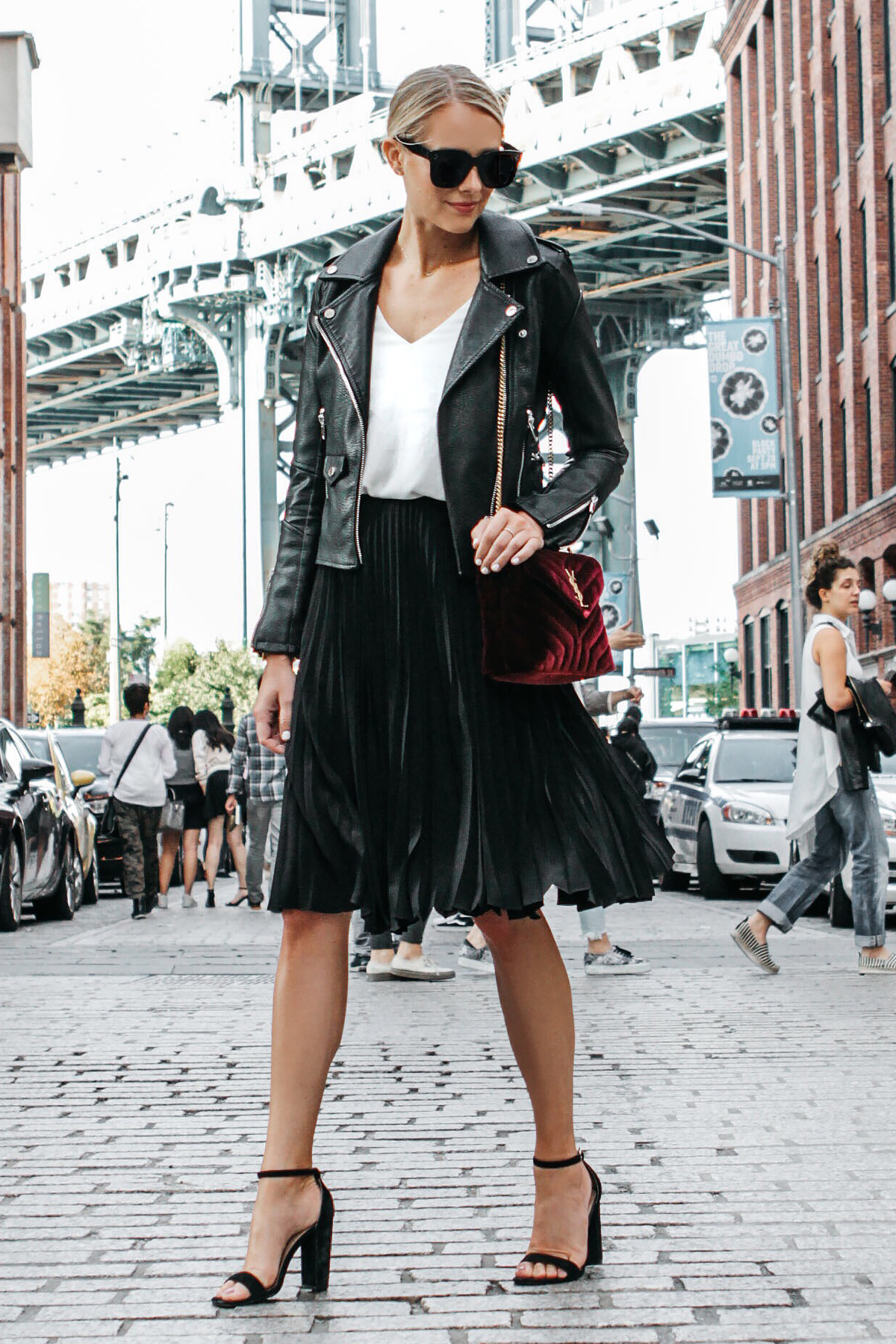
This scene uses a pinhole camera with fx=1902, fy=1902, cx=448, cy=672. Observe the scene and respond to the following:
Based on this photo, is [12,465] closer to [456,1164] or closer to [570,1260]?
[456,1164]

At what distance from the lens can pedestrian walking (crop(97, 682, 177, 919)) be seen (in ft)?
50.9

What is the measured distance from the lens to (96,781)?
66.4 feet

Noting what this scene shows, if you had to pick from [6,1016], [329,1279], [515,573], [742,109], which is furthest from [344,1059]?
[742,109]

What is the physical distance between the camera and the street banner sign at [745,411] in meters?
29.7

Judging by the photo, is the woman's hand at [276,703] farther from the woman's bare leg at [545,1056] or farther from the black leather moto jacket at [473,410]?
the woman's bare leg at [545,1056]

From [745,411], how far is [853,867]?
848 inches

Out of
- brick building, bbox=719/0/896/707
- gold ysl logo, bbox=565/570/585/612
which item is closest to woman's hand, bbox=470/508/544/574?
gold ysl logo, bbox=565/570/585/612

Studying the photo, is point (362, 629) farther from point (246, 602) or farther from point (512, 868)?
point (246, 602)

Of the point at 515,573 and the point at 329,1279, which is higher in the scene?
the point at 515,573

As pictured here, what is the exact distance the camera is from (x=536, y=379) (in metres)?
3.45

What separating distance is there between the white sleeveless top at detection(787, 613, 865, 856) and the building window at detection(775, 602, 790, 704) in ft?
134

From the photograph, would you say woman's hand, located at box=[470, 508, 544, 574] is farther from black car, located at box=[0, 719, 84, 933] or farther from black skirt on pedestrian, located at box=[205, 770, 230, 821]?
black skirt on pedestrian, located at box=[205, 770, 230, 821]

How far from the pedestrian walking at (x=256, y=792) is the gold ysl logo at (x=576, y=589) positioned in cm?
1122

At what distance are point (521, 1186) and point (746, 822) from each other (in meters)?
13.1
